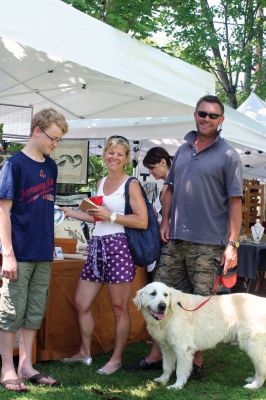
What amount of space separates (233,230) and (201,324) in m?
0.69

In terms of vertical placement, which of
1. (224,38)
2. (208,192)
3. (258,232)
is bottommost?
(258,232)

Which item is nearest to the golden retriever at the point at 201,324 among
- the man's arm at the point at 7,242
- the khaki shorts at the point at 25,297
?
the khaki shorts at the point at 25,297

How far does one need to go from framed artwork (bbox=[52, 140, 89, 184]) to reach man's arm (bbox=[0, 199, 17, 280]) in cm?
378

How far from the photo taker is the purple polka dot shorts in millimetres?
3924

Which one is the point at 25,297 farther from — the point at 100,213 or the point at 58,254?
the point at 58,254

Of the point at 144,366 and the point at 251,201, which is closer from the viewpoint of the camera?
the point at 144,366

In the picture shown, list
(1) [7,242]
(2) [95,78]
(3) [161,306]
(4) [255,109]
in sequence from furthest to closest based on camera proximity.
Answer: (4) [255,109], (2) [95,78], (3) [161,306], (1) [7,242]

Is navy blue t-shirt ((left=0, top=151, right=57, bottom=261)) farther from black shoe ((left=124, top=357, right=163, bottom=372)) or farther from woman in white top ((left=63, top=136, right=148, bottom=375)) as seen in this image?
black shoe ((left=124, top=357, right=163, bottom=372))

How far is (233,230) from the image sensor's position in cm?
368

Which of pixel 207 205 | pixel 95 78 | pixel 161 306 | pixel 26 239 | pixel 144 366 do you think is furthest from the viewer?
pixel 95 78

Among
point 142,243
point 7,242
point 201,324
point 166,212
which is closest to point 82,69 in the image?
point 166,212

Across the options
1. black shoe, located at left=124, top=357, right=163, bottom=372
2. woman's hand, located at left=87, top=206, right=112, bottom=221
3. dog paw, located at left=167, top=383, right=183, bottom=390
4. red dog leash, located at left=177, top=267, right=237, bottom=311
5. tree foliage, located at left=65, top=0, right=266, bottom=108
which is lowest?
black shoe, located at left=124, top=357, right=163, bottom=372

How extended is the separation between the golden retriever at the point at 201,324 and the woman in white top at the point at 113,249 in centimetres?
27

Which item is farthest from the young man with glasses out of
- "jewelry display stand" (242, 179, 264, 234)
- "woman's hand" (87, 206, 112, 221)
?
"jewelry display stand" (242, 179, 264, 234)
